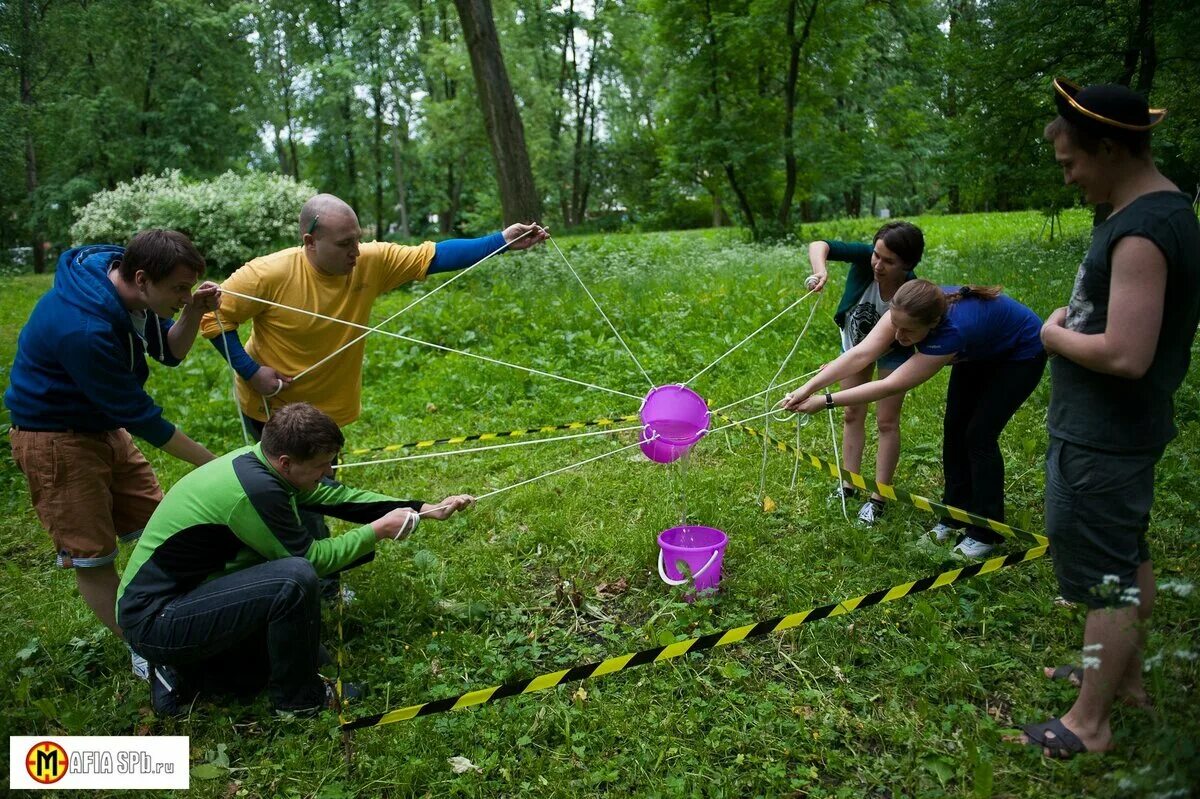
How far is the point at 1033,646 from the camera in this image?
312 cm

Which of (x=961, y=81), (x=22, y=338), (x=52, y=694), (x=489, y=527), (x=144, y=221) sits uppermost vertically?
(x=961, y=81)

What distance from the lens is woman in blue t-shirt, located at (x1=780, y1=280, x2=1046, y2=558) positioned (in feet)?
10.8

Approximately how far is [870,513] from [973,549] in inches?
22.5

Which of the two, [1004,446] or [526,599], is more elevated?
[1004,446]

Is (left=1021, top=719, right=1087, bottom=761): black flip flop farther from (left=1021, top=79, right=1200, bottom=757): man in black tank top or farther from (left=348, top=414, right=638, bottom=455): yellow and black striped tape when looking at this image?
(left=348, top=414, right=638, bottom=455): yellow and black striped tape

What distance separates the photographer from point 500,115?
1033 centimetres

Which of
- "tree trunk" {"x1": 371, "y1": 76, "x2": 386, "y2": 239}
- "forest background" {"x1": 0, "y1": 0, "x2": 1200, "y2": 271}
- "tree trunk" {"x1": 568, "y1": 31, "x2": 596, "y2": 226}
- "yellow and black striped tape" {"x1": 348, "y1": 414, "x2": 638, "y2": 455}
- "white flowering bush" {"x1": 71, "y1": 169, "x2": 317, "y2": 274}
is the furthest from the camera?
"tree trunk" {"x1": 568, "y1": 31, "x2": 596, "y2": 226}

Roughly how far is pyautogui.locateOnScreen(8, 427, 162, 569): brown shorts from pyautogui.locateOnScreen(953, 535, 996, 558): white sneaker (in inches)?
150

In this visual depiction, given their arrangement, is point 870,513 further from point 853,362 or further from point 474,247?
point 474,247

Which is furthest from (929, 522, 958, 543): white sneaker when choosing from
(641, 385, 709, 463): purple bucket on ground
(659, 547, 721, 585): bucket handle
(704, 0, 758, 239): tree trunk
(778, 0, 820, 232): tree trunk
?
(704, 0, 758, 239): tree trunk

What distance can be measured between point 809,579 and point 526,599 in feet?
4.47

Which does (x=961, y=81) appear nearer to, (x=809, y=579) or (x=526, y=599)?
(x=809, y=579)

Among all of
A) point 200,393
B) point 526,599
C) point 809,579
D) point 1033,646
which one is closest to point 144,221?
point 200,393

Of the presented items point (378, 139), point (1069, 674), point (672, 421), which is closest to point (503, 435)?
point (672, 421)
